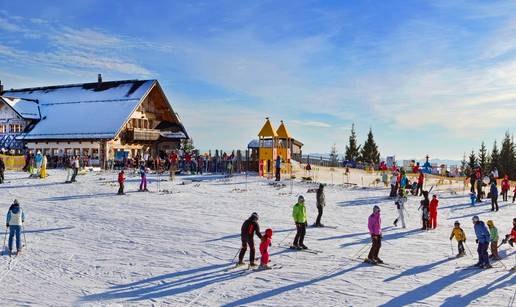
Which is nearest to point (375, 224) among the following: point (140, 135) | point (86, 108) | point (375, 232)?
point (375, 232)

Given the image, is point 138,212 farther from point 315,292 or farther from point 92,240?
point 315,292

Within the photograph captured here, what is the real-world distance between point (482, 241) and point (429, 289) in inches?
106

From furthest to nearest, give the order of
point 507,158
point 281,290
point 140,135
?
1. point 507,158
2. point 140,135
3. point 281,290

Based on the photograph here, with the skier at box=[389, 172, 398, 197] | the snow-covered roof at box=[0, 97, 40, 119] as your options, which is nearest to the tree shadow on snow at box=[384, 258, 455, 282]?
the skier at box=[389, 172, 398, 197]

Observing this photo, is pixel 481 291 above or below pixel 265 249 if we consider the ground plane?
below

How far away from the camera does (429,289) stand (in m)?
10.7

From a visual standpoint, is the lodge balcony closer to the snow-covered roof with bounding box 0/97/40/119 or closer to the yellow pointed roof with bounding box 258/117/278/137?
the snow-covered roof with bounding box 0/97/40/119

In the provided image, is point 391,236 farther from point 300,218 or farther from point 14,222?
point 14,222

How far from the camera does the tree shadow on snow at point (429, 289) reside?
9.95 metres

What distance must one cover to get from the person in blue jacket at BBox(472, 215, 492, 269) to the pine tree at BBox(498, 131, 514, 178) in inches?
2056

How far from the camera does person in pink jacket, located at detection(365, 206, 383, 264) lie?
12.5 metres

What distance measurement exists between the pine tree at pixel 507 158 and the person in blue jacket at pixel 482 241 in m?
52.2

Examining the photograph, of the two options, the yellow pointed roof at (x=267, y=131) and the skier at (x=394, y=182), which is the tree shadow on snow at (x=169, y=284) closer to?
the skier at (x=394, y=182)

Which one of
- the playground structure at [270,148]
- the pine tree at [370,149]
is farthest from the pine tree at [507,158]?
the playground structure at [270,148]
